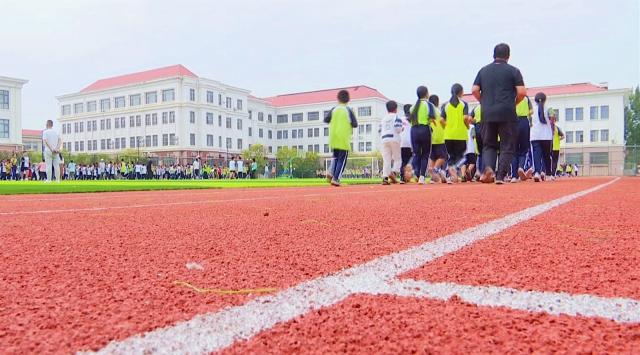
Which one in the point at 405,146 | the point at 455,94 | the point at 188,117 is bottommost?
the point at 405,146

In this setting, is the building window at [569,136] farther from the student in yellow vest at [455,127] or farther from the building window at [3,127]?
the building window at [3,127]

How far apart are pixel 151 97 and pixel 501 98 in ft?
245

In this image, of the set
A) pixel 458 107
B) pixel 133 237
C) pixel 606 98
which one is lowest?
pixel 133 237

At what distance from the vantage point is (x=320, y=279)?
1694 mm

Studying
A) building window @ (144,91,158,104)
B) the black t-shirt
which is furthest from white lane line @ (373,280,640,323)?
building window @ (144,91,158,104)

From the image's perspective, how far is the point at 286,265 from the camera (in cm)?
197

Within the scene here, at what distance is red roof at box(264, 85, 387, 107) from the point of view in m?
90.1

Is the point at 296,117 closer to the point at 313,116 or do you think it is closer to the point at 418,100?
the point at 313,116

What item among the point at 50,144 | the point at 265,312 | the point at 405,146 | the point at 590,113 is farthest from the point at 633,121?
the point at 265,312

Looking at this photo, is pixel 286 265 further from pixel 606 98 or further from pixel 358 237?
pixel 606 98

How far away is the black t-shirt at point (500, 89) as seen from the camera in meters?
8.21

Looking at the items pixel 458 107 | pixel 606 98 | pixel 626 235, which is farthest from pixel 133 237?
pixel 606 98

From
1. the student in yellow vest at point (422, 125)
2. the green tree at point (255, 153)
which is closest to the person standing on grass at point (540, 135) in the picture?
the student in yellow vest at point (422, 125)

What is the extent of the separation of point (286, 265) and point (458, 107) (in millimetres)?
10471
